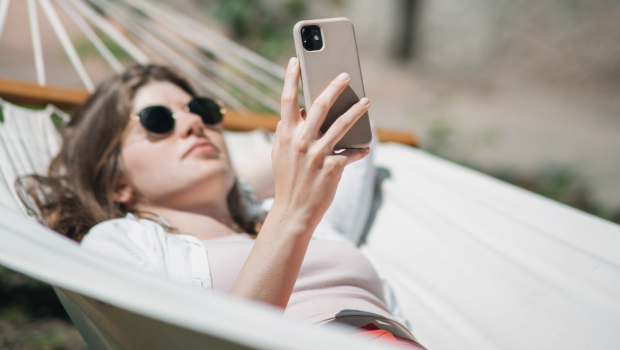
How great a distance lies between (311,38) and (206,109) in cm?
52

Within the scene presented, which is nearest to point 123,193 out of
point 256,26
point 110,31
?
point 110,31

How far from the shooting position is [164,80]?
1096 millimetres

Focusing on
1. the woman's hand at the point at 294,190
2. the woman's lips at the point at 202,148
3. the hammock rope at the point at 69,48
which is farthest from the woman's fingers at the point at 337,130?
the hammock rope at the point at 69,48

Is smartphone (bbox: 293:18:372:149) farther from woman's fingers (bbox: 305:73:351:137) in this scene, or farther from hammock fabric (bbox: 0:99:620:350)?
hammock fabric (bbox: 0:99:620:350)

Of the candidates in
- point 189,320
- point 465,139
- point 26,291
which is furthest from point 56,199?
point 465,139

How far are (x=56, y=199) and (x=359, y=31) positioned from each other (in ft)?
19.5

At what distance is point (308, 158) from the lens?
1.68 feet

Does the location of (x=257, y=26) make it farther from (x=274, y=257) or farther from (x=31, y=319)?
(x=274, y=257)

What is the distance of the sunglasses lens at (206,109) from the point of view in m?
1.02

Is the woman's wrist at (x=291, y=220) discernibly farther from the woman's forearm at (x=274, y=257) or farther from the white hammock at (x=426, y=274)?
the white hammock at (x=426, y=274)

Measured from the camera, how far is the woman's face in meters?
0.90

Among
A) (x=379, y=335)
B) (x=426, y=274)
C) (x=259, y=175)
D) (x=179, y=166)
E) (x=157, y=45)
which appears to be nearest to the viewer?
(x=379, y=335)

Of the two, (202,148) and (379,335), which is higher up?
(202,148)

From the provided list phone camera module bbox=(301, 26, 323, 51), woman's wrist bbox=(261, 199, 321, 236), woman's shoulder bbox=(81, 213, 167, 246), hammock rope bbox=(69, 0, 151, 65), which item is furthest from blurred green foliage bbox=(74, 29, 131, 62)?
woman's wrist bbox=(261, 199, 321, 236)
